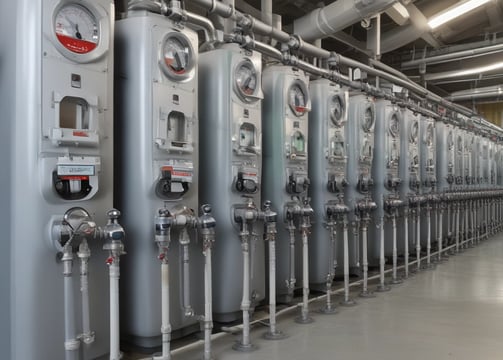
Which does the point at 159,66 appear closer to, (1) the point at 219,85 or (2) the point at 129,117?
(2) the point at 129,117

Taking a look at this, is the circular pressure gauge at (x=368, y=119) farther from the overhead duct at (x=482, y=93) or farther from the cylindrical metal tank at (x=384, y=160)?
the overhead duct at (x=482, y=93)

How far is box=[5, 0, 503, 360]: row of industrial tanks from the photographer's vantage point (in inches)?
87.9

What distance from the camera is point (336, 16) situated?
4977mm

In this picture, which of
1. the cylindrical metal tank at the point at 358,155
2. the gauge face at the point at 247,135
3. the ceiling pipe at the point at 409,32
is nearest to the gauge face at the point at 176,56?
the gauge face at the point at 247,135

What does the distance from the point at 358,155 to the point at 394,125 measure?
3.54 feet

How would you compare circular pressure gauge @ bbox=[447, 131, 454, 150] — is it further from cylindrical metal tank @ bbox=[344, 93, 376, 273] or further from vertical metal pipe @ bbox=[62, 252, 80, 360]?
vertical metal pipe @ bbox=[62, 252, 80, 360]

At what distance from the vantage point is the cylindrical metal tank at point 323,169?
14.4 feet

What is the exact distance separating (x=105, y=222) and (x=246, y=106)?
4.79ft

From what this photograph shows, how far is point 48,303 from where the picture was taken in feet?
7.32

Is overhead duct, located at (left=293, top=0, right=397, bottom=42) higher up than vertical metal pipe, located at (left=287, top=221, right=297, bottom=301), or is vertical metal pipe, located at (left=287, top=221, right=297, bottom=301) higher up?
overhead duct, located at (left=293, top=0, right=397, bottom=42)

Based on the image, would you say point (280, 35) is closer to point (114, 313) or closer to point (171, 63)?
point (171, 63)

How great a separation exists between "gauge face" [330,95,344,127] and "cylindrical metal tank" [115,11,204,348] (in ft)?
6.64

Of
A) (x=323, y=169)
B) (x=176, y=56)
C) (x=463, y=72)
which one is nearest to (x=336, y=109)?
(x=323, y=169)

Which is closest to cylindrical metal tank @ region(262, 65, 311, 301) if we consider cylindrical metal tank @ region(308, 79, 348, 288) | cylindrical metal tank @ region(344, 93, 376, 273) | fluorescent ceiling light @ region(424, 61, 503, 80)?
cylindrical metal tank @ region(308, 79, 348, 288)
